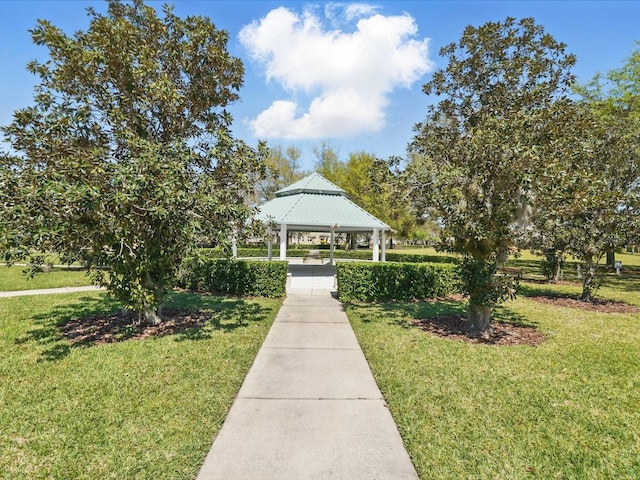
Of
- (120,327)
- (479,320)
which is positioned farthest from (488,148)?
(120,327)

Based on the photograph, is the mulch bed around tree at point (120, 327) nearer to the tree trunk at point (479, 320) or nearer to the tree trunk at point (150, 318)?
the tree trunk at point (150, 318)

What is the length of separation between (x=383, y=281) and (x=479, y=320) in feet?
13.4

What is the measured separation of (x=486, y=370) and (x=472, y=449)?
2589mm

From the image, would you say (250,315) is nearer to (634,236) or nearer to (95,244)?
(95,244)

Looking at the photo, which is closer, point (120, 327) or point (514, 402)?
point (514, 402)

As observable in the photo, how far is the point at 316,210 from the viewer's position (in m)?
20.7

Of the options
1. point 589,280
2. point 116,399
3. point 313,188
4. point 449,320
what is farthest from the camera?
point 313,188

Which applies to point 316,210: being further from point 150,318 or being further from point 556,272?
point 556,272

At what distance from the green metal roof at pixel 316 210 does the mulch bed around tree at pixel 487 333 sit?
10.5 metres

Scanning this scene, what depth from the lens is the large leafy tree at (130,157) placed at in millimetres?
5973

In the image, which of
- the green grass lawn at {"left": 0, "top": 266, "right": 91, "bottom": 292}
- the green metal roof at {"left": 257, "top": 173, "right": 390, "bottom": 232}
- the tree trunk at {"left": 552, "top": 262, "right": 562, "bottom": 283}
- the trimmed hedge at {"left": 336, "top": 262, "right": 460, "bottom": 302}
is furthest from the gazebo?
the green grass lawn at {"left": 0, "top": 266, "right": 91, "bottom": 292}

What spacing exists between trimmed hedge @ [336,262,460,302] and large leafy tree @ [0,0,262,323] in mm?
5230

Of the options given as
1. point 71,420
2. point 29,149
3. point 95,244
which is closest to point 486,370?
point 71,420

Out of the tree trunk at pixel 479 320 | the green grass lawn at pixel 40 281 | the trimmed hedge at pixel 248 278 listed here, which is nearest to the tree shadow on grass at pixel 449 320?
the tree trunk at pixel 479 320
